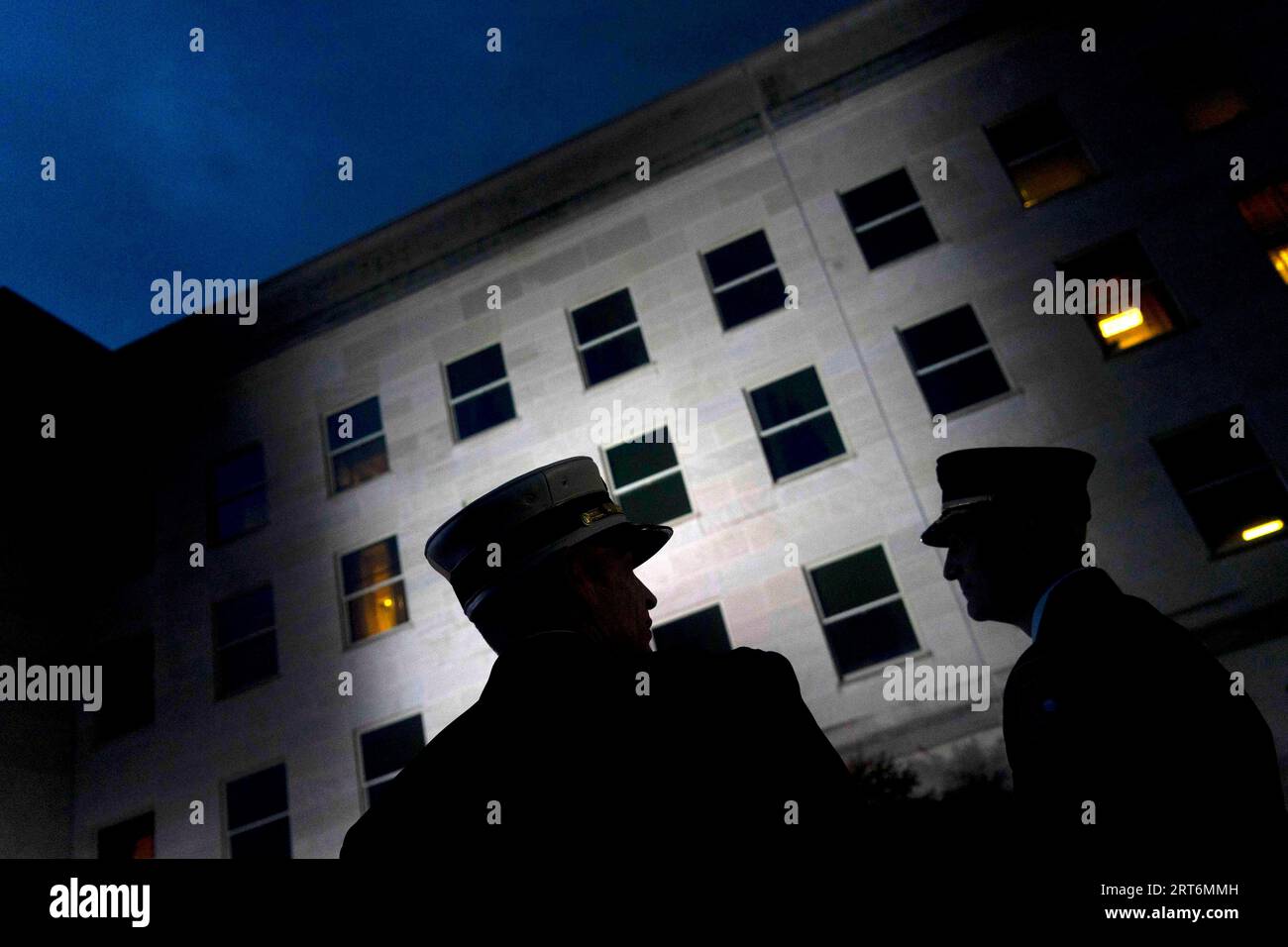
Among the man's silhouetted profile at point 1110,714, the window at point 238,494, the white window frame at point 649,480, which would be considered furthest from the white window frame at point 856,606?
the window at point 238,494

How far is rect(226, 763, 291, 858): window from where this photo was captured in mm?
13609

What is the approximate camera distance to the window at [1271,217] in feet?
40.1

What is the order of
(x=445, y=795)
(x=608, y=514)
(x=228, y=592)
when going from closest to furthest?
(x=445, y=795) < (x=608, y=514) < (x=228, y=592)

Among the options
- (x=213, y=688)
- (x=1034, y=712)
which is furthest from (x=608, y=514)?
(x=213, y=688)

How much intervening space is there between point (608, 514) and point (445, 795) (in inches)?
44.1

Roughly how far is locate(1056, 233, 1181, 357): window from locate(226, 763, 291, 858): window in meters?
15.4

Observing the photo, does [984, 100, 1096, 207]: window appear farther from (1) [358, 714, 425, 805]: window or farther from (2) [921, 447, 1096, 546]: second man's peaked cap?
(1) [358, 714, 425, 805]: window

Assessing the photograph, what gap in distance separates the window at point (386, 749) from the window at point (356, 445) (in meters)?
4.92

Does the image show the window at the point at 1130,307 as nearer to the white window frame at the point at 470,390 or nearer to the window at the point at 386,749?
the white window frame at the point at 470,390

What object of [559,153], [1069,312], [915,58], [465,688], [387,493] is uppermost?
[559,153]

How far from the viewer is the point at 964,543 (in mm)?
3643

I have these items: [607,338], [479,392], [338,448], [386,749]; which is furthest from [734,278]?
[386,749]

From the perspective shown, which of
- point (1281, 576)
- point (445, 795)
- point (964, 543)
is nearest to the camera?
point (445, 795)

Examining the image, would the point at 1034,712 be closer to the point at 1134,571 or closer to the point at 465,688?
the point at 1134,571
